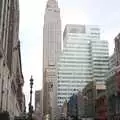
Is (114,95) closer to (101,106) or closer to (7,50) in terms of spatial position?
(101,106)

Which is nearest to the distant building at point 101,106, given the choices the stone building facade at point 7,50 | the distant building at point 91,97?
the distant building at point 91,97

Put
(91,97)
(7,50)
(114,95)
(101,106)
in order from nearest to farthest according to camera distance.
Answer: (7,50) < (114,95) < (101,106) < (91,97)

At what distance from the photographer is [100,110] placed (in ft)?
391

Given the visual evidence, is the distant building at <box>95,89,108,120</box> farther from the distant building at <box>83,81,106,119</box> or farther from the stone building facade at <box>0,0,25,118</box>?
the stone building facade at <box>0,0,25,118</box>

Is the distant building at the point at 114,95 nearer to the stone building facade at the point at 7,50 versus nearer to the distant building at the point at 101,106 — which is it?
the distant building at the point at 101,106

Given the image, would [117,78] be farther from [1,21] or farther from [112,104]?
[1,21]

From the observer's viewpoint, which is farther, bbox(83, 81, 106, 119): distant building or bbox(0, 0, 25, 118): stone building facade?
bbox(83, 81, 106, 119): distant building

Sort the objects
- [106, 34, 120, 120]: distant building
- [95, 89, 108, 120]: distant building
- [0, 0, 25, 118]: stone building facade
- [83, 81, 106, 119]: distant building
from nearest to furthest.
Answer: [0, 0, 25, 118]: stone building facade → [106, 34, 120, 120]: distant building → [95, 89, 108, 120]: distant building → [83, 81, 106, 119]: distant building

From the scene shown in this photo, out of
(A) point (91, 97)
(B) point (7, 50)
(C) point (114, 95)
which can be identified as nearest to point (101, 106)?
(A) point (91, 97)

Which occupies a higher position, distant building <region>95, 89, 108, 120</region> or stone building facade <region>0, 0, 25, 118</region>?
stone building facade <region>0, 0, 25, 118</region>

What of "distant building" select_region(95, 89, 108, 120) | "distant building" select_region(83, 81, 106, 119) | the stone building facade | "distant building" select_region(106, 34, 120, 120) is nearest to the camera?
the stone building facade

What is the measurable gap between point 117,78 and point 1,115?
57746 mm

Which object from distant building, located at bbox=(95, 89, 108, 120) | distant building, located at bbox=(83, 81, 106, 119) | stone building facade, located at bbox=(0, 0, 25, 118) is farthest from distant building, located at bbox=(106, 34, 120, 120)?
stone building facade, located at bbox=(0, 0, 25, 118)

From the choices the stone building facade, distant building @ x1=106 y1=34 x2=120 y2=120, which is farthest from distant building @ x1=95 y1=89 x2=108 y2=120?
the stone building facade
